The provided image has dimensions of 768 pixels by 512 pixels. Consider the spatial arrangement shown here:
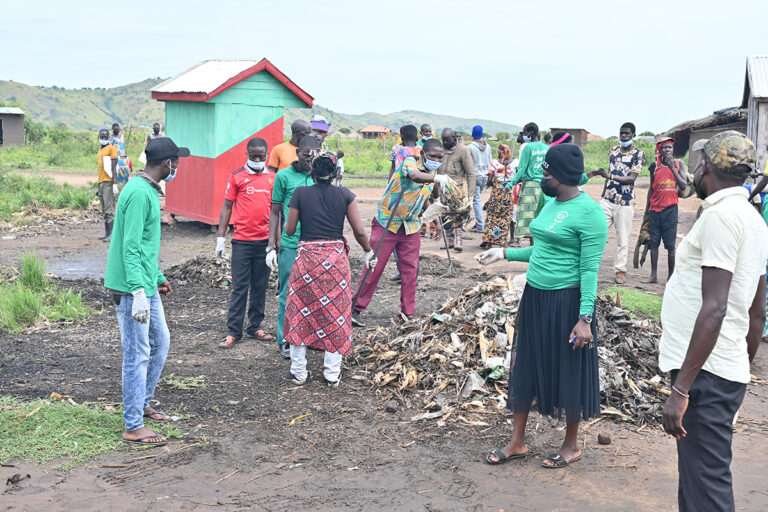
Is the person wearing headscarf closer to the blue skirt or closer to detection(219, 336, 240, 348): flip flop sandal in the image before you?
detection(219, 336, 240, 348): flip flop sandal

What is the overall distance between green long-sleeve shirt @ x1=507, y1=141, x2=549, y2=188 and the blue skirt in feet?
20.7

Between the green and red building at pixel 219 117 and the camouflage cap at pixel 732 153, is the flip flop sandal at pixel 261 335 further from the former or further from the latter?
the green and red building at pixel 219 117

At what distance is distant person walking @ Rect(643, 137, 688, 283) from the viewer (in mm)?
9016

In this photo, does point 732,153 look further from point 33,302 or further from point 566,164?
point 33,302

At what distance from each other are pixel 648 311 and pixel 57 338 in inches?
248

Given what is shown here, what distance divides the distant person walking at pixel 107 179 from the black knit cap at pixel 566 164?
995 cm

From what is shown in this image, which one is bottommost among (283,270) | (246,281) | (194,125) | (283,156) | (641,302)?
(641,302)

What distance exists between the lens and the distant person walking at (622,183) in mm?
9281

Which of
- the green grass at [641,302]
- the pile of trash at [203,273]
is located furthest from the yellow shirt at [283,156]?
the green grass at [641,302]

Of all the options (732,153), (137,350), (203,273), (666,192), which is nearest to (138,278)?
(137,350)

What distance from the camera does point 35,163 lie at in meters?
29.8

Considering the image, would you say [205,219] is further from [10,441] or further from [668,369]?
[668,369]

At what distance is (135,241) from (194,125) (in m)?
9.41

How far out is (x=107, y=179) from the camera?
1244cm
